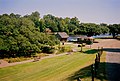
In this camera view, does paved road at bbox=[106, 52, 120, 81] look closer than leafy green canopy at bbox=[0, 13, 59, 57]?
Yes

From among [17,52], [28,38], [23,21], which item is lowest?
[17,52]

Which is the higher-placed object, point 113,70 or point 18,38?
point 18,38

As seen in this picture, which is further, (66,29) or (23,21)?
(66,29)

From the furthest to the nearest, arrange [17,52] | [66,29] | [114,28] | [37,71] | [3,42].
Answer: [114,28]
[66,29]
[17,52]
[3,42]
[37,71]

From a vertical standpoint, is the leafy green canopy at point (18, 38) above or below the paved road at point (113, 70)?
above

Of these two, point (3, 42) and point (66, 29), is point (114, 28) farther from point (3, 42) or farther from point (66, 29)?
point (3, 42)

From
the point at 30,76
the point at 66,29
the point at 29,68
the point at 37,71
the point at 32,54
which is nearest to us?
the point at 30,76

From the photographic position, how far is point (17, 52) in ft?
126

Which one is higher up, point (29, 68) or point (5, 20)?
point (5, 20)

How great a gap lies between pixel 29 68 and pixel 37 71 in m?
2.61

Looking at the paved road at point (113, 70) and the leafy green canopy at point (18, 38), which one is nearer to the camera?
the paved road at point (113, 70)

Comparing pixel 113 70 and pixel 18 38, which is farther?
pixel 18 38

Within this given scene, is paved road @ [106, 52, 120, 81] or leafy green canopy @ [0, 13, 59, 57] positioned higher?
leafy green canopy @ [0, 13, 59, 57]

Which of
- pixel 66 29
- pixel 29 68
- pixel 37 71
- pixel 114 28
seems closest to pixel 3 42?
pixel 29 68
